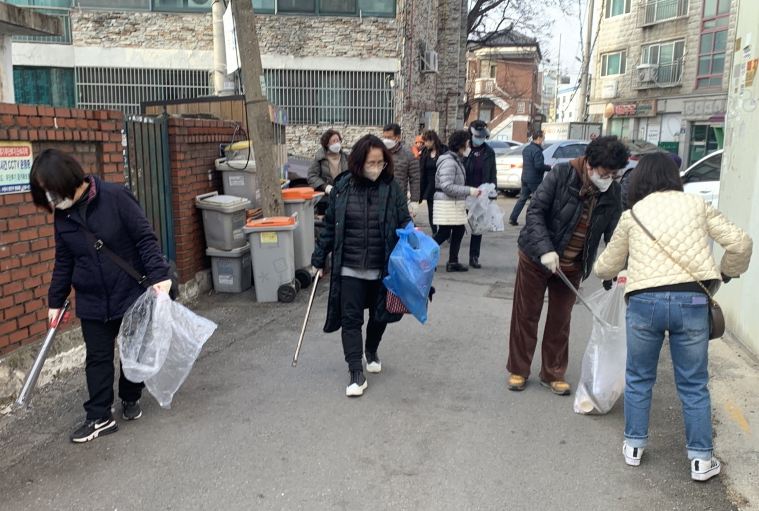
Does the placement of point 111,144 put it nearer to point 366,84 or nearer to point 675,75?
point 366,84

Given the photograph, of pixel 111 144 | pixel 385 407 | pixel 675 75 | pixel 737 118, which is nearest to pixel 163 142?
pixel 111 144

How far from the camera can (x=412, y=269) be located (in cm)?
448

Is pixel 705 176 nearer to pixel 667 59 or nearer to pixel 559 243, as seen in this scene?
pixel 559 243

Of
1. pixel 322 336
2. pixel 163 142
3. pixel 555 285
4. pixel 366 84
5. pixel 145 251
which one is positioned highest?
pixel 366 84

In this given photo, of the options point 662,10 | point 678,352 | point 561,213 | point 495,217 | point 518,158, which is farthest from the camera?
point 662,10

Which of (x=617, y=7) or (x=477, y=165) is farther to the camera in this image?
(x=617, y=7)

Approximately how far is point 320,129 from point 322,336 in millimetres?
10905

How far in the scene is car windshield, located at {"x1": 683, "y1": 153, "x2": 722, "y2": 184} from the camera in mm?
11531

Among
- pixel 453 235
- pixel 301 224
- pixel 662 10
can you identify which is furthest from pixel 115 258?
pixel 662 10

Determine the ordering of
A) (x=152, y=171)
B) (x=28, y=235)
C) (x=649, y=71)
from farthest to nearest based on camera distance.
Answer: (x=649, y=71), (x=152, y=171), (x=28, y=235)

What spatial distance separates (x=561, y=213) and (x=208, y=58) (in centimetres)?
1325

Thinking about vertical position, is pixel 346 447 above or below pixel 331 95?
below

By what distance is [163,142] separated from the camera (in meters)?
6.76

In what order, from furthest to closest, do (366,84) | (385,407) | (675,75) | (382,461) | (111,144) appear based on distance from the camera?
(675,75) < (366,84) < (111,144) < (385,407) < (382,461)
